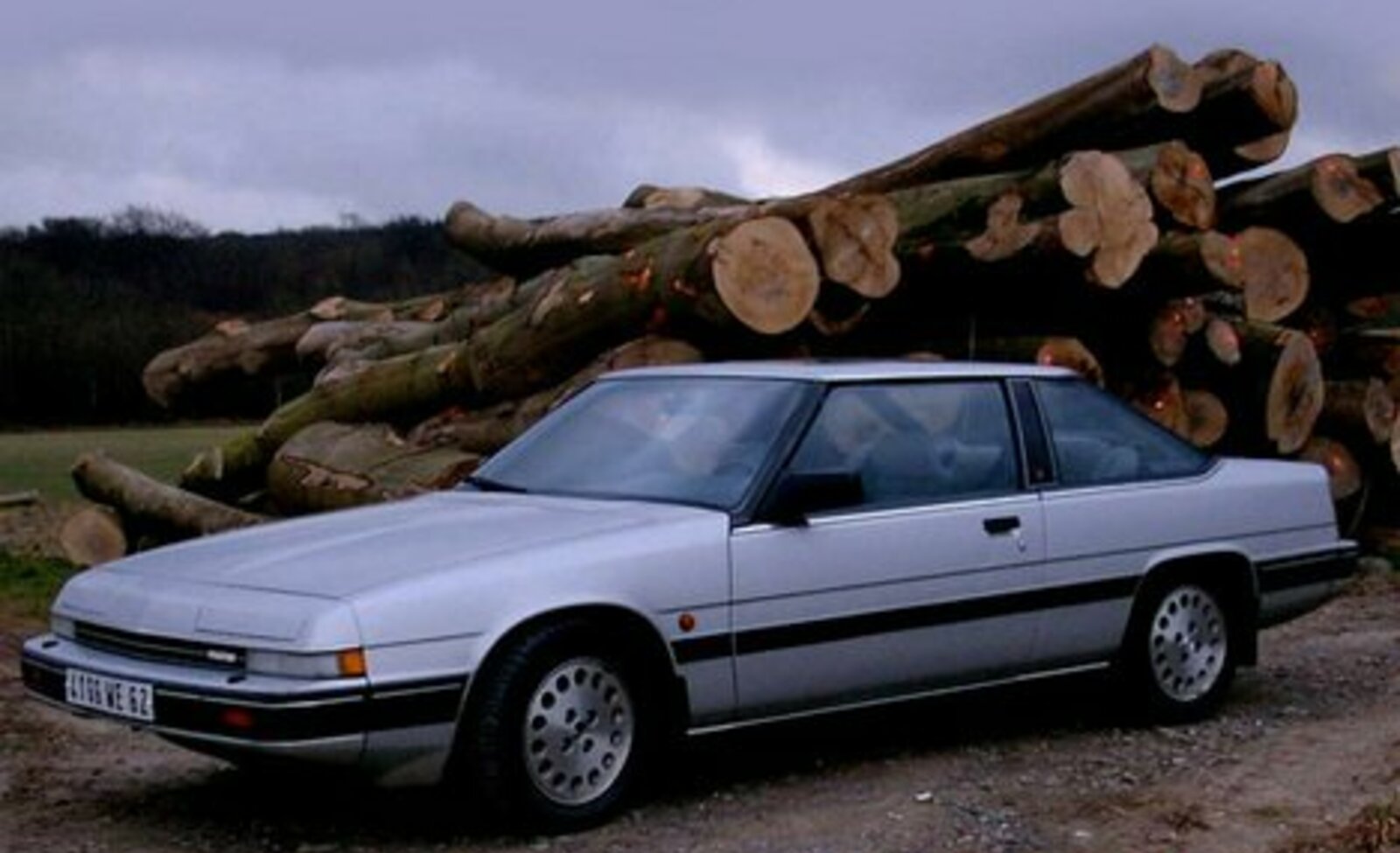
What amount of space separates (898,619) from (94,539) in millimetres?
10507

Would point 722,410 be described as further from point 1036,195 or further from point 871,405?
point 1036,195

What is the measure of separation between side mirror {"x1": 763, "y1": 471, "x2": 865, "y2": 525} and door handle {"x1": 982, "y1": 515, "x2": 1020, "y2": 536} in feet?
2.45

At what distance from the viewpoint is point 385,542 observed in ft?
22.7

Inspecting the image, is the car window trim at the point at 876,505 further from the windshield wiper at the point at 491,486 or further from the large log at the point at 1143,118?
the large log at the point at 1143,118

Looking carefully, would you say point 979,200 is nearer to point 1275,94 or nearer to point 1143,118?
point 1143,118

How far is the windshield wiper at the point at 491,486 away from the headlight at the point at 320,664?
1642 millimetres

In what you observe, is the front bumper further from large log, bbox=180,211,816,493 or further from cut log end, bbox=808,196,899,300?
cut log end, bbox=808,196,899,300

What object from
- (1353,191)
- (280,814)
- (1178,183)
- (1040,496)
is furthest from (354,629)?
(1353,191)

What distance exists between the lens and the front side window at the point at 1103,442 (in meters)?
8.34

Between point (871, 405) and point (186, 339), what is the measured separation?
170 feet

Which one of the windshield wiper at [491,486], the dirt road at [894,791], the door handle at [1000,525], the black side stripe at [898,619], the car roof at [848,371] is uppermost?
the car roof at [848,371]

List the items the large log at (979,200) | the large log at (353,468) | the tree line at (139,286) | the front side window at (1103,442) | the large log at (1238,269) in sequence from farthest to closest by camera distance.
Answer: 1. the tree line at (139,286)
2. the large log at (353,468)
3. the large log at (1238,269)
4. the large log at (979,200)
5. the front side window at (1103,442)

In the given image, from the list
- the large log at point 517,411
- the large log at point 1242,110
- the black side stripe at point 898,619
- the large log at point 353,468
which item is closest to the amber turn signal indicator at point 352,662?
the black side stripe at point 898,619

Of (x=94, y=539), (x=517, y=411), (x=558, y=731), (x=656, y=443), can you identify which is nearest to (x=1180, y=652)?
(x=656, y=443)
